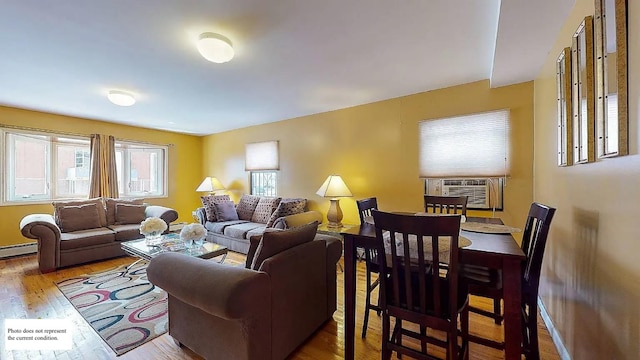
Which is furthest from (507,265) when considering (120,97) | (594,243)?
(120,97)

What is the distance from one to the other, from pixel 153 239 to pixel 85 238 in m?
1.19

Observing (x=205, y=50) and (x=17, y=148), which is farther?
(x=17, y=148)

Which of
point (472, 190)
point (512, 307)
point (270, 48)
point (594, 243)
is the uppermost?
point (270, 48)

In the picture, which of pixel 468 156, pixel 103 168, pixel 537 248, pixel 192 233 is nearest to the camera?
pixel 537 248

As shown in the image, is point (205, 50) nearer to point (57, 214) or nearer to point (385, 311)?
point (385, 311)

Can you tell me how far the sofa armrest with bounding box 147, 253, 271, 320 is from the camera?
51.8 inches

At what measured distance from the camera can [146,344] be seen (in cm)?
187

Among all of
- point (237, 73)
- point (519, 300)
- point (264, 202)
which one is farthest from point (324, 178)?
point (519, 300)

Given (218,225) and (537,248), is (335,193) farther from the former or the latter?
(537,248)

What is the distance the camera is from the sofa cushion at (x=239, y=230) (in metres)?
3.91

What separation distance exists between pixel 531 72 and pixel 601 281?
2149mm

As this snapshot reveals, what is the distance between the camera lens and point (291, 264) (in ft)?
5.52

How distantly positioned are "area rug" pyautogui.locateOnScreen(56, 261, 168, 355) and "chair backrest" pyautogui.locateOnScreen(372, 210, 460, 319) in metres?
1.86

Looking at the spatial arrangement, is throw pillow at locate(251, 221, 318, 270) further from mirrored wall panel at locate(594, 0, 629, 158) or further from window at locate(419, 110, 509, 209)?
window at locate(419, 110, 509, 209)
